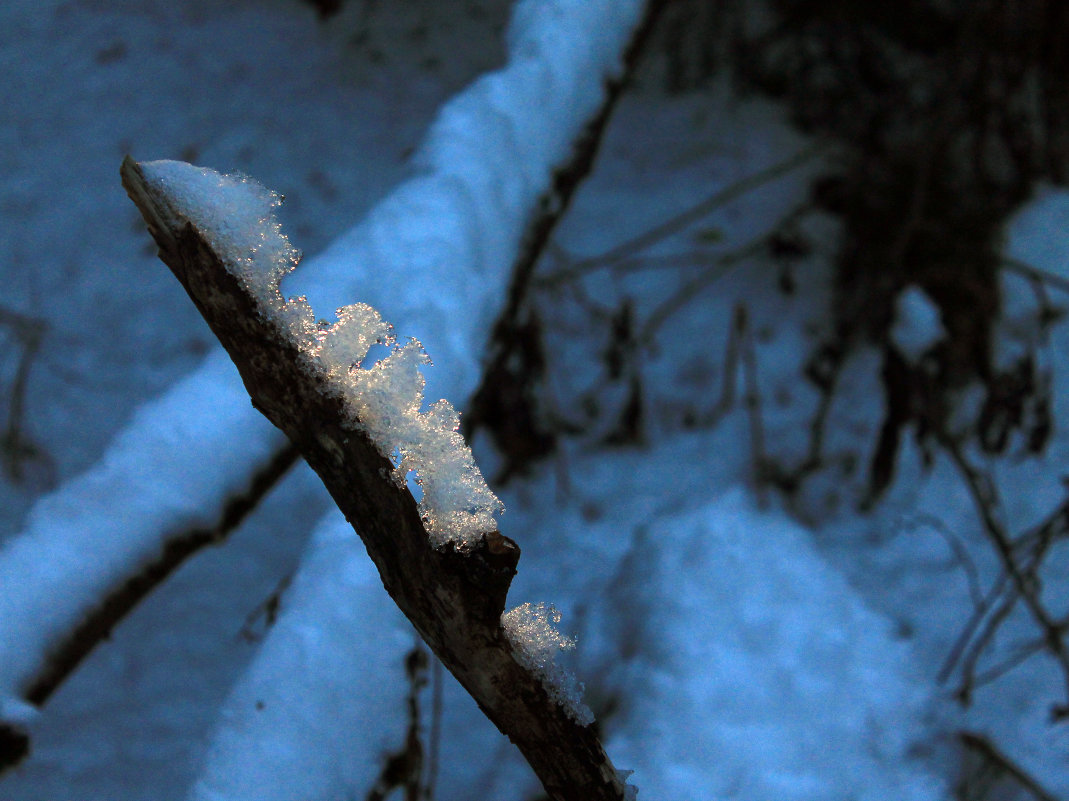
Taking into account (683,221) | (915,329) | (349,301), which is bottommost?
(349,301)

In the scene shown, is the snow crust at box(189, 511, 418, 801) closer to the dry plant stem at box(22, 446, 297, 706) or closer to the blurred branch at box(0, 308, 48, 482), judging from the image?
the dry plant stem at box(22, 446, 297, 706)

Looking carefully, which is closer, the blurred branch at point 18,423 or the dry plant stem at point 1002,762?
the dry plant stem at point 1002,762

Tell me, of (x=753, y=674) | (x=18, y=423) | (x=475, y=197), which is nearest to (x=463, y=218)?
(x=475, y=197)

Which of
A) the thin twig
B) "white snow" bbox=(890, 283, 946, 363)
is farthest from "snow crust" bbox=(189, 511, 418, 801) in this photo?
the thin twig

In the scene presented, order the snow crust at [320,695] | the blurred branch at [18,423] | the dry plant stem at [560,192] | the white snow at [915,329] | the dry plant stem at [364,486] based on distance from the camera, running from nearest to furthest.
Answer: the dry plant stem at [364,486] < the snow crust at [320,695] < the dry plant stem at [560,192] < the white snow at [915,329] < the blurred branch at [18,423]

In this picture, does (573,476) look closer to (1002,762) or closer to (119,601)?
(1002,762)

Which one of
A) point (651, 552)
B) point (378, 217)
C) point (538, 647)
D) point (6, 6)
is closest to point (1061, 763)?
point (651, 552)

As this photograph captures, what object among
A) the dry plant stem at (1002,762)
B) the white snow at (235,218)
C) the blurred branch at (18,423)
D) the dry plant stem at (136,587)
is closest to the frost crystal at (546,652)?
the white snow at (235,218)

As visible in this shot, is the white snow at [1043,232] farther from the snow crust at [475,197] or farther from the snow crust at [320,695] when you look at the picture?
the snow crust at [320,695]
